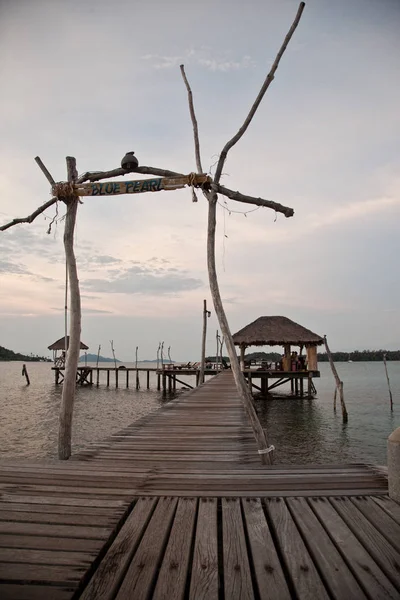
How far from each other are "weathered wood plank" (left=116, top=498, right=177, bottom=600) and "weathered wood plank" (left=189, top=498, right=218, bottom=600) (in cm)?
20

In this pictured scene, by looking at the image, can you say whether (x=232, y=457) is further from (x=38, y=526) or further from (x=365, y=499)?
(x=38, y=526)

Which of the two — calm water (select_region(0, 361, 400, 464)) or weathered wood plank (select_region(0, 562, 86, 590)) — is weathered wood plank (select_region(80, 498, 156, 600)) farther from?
calm water (select_region(0, 361, 400, 464))

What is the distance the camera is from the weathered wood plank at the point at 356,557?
1.79 meters

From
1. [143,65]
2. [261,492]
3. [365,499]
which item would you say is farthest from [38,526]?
[143,65]

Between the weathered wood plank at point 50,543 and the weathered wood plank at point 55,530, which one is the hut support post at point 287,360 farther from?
the weathered wood plank at point 50,543

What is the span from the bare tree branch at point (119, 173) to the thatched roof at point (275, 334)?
19624 millimetres

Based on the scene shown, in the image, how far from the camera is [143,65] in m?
8.02

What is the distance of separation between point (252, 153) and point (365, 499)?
32.5 feet

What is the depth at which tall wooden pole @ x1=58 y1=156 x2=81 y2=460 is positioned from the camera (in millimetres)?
5008

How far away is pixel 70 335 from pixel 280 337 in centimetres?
2148

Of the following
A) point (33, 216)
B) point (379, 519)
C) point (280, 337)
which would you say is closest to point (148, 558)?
point (379, 519)

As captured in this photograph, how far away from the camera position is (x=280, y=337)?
25.2 metres

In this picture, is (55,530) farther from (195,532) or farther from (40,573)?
(195,532)

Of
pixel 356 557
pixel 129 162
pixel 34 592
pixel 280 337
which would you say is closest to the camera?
pixel 34 592
